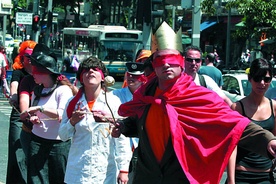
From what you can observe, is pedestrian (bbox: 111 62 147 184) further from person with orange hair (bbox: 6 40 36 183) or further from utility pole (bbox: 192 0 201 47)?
utility pole (bbox: 192 0 201 47)

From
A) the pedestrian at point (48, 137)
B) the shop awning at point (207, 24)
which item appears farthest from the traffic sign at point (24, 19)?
the pedestrian at point (48, 137)

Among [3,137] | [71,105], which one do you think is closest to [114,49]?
[3,137]

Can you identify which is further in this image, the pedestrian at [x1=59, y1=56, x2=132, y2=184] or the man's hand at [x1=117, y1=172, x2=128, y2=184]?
the man's hand at [x1=117, y1=172, x2=128, y2=184]

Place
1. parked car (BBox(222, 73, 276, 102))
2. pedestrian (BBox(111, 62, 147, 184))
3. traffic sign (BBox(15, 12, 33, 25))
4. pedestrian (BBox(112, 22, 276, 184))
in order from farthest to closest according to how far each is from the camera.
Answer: traffic sign (BBox(15, 12, 33, 25)), parked car (BBox(222, 73, 276, 102)), pedestrian (BBox(111, 62, 147, 184)), pedestrian (BBox(112, 22, 276, 184))

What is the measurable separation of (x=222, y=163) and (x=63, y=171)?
2602 mm

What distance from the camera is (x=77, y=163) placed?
18.6 ft

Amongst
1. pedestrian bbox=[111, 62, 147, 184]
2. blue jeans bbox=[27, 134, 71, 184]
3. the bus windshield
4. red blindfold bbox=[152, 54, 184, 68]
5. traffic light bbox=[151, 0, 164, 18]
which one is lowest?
the bus windshield

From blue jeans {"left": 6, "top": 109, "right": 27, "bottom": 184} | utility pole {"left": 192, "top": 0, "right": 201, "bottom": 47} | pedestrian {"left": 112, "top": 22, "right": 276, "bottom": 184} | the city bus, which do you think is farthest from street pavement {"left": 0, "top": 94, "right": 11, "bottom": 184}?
the city bus

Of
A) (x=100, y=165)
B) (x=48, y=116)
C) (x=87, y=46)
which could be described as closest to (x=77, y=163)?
(x=100, y=165)

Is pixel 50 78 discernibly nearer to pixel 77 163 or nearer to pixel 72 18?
pixel 77 163

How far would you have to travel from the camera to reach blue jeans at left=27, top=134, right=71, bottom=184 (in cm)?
638

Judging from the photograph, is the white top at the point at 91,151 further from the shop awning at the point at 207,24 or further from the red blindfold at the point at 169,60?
the shop awning at the point at 207,24

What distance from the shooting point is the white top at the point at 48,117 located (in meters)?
6.38

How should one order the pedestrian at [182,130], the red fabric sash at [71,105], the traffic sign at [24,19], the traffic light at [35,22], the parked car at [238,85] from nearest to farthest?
the pedestrian at [182,130] → the red fabric sash at [71,105] → the parked car at [238,85] → the traffic light at [35,22] → the traffic sign at [24,19]
